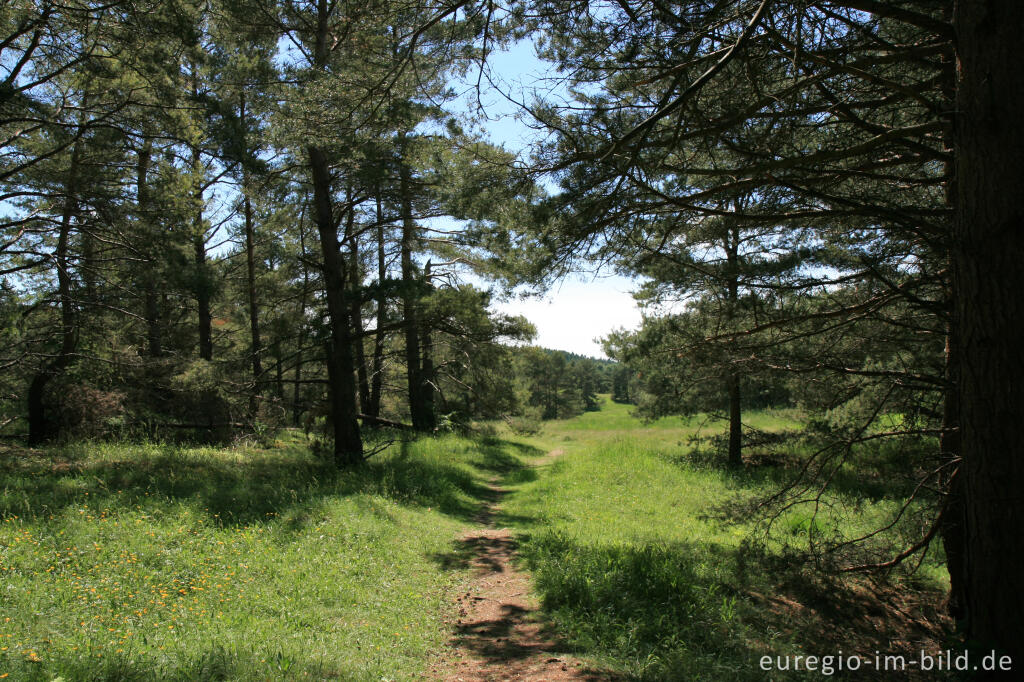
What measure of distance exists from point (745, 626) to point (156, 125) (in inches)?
449

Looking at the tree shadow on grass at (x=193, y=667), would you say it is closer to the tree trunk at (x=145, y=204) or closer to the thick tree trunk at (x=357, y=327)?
the tree trunk at (x=145, y=204)

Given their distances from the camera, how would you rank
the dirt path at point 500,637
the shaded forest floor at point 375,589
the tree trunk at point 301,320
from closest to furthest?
the shaded forest floor at point 375,589 → the dirt path at point 500,637 → the tree trunk at point 301,320

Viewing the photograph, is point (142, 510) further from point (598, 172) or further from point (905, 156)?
point (905, 156)

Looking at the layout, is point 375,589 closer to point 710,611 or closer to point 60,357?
point 710,611

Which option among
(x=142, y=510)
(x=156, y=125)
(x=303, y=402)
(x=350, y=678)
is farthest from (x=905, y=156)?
(x=303, y=402)

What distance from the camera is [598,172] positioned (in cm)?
434

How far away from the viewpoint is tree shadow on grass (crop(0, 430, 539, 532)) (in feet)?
21.8

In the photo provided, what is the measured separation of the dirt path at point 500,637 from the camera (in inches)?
151

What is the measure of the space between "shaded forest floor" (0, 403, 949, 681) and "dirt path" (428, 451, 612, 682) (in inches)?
0.9

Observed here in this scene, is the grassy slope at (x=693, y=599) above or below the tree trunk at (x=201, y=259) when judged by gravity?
below

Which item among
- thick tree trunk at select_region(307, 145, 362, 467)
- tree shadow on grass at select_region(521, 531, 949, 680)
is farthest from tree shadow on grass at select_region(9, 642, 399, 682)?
thick tree trunk at select_region(307, 145, 362, 467)

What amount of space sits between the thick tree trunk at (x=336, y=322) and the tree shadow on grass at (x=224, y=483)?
623 mm

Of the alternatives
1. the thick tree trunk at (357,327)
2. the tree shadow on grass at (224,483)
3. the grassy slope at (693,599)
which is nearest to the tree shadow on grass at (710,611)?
the grassy slope at (693,599)

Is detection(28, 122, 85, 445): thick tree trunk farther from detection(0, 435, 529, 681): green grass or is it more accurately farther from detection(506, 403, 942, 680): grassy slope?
detection(506, 403, 942, 680): grassy slope
